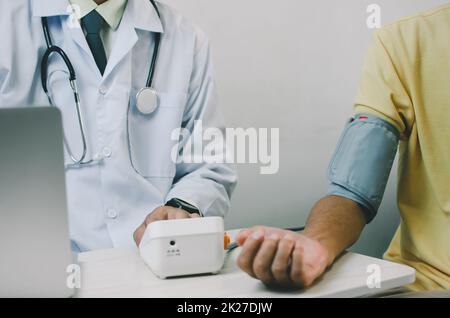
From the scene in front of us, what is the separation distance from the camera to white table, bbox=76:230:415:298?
0.55m

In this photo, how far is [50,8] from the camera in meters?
0.96

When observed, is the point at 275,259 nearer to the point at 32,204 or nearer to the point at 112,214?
the point at 32,204

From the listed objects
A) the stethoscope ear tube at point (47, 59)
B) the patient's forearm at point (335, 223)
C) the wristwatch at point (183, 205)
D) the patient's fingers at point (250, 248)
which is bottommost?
the patient's forearm at point (335, 223)

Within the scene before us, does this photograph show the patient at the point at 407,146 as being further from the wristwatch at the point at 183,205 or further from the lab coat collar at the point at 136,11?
the lab coat collar at the point at 136,11

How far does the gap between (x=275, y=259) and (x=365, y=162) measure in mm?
365

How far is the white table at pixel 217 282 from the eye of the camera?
0.55 metres

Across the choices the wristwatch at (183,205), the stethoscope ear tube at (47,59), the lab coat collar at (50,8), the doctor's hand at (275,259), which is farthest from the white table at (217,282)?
the lab coat collar at (50,8)

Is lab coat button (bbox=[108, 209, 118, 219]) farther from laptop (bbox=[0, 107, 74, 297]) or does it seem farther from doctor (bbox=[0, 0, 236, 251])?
laptop (bbox=[0, 107, 74, 297])

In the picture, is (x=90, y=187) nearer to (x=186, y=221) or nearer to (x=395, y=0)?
(x=186, y=221)

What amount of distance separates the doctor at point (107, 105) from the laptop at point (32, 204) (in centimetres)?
41

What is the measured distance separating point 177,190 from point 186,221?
0.37m

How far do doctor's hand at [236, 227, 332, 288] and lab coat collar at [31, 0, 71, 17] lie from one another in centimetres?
61
